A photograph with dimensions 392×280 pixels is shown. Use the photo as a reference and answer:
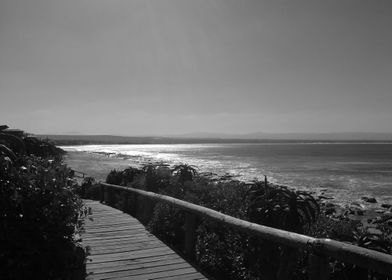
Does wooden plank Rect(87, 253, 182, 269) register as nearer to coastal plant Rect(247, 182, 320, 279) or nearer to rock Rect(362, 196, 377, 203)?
coastal plant Rect(247, 182, 320, 279)

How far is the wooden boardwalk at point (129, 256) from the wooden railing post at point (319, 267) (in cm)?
215

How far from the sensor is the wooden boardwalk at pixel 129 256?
19.0 ft

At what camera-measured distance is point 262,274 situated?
5.47 metres

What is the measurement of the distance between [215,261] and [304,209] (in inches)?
64.6

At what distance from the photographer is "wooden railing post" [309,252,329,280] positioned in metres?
3.96

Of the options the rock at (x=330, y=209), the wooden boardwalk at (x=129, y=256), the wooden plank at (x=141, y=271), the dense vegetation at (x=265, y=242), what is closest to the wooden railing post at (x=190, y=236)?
the dense vegetation at (x=265, y=242)

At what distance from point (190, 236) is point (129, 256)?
43.2 inches

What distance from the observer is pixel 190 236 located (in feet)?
22.7

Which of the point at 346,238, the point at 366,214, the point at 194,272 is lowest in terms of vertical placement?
the point at 366,214

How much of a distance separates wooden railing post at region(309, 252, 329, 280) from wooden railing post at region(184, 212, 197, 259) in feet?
9.98

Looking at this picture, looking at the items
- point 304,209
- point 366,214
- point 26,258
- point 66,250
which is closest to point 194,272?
point 304,209

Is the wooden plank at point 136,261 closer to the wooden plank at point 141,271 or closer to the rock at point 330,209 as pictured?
the wooden plank at point 141,271

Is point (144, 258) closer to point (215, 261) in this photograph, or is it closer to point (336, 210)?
point (215, 261)

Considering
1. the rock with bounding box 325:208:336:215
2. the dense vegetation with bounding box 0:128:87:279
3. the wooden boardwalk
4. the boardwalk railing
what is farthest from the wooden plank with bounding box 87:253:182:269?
the rock with bounding box 325:208:336:215
